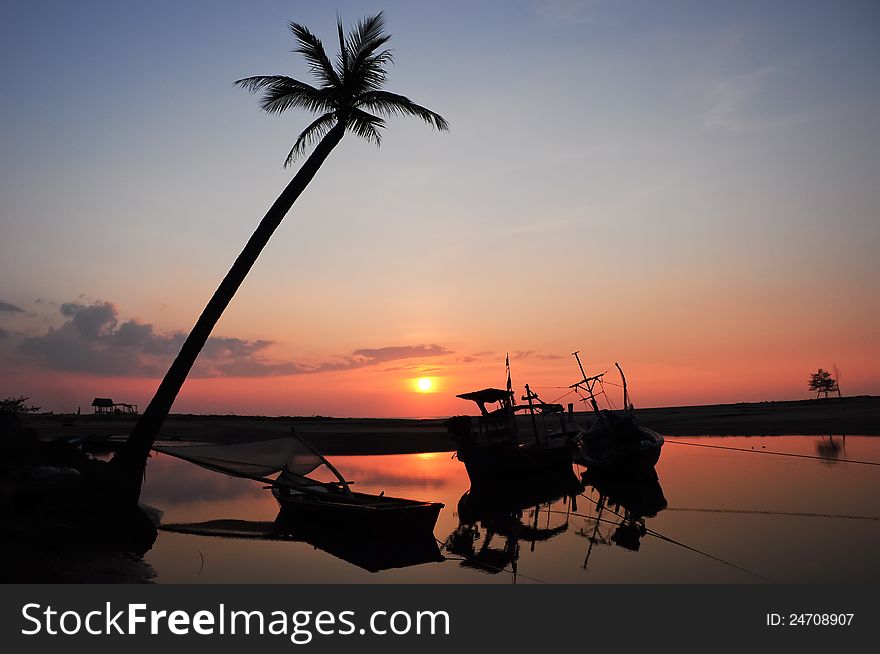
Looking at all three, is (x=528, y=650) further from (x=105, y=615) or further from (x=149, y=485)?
(x=149, y=485)

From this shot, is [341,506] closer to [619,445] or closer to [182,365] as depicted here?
[182,365]

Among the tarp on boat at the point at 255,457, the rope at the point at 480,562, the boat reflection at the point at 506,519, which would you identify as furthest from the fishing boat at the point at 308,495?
the boat reflection at the point at 506,519

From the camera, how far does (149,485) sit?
29.3 meters

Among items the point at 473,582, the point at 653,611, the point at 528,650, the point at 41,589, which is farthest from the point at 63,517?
the point at 653,611

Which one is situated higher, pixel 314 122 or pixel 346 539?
pixel 314 122

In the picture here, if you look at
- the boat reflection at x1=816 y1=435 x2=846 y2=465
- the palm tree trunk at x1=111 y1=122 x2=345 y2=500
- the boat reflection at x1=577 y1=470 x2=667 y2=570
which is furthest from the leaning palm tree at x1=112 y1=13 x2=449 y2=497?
the boat reflection at x1=816 y1=435 x2=846 y2=465

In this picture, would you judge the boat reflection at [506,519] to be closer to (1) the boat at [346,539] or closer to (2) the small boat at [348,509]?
(1) the boat at [346,539]

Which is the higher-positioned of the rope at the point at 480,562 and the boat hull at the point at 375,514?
the boat hull at the point at 375,514

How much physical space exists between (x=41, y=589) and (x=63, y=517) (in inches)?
208

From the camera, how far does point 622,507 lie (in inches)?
853

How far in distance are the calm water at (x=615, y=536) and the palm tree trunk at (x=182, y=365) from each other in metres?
2.31

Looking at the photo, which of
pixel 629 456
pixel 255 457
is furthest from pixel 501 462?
pixel 255 457

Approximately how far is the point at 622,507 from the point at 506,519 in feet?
15.1

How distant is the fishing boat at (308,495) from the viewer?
52.6 feet
